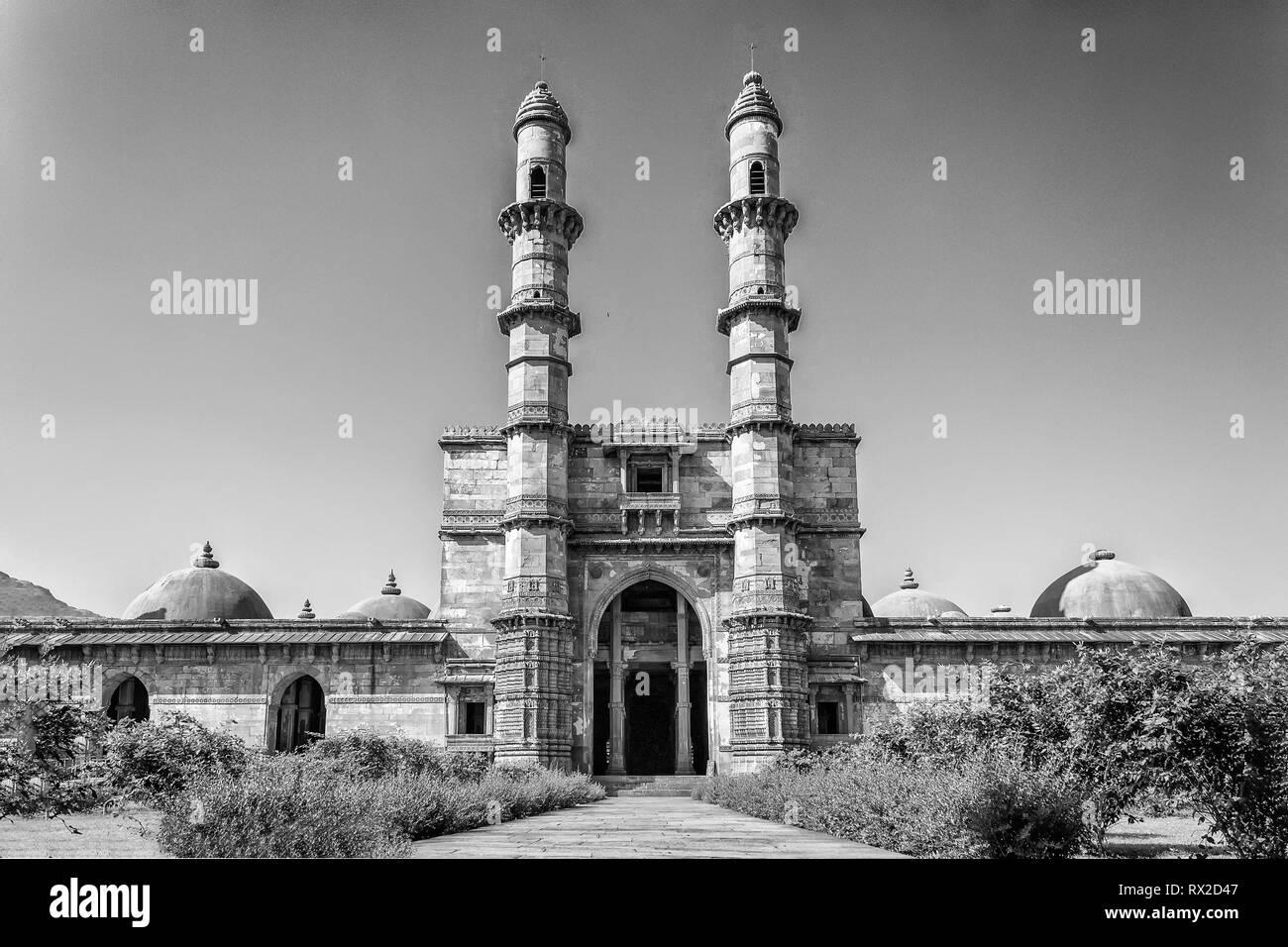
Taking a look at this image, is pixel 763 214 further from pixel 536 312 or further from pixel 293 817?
pixel 293 817

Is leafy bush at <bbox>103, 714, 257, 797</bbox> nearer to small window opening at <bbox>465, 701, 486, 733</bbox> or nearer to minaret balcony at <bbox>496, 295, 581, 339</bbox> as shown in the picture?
small window opening at <bbox>465, 701, 486, 733</bbox>

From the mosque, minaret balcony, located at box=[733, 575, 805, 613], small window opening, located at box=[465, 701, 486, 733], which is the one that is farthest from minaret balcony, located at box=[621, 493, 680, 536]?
small window opening, located at box=[465, 701, 486, 733]

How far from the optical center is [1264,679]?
35.5 feet

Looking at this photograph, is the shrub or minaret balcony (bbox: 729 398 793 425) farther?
minaret balcony (bbox: 729 398 793 425)

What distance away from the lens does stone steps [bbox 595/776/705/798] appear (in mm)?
32875

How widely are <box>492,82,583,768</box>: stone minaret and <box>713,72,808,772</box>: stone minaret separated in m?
5.69

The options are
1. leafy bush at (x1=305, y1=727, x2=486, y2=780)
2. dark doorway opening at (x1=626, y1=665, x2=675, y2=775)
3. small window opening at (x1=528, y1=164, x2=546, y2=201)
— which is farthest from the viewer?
dark doorway opening at (x1=626, y1=665, x2=675, y2=775)

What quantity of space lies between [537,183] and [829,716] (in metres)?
21.5

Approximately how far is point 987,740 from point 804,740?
1733 centimetres

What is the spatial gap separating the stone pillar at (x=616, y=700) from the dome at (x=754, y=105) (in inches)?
723
